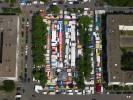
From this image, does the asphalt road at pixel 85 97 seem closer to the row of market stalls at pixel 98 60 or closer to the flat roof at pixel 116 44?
the row of market stalls at pixel 98 60

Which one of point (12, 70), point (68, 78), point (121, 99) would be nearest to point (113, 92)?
point (121, 99)

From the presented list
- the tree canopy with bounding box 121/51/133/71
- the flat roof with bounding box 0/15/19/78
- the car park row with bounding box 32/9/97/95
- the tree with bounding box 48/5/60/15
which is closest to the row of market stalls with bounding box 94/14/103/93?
the car park row with bounding box 32/9/97/95

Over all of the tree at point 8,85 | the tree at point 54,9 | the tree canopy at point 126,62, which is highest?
the tree at point 54,9

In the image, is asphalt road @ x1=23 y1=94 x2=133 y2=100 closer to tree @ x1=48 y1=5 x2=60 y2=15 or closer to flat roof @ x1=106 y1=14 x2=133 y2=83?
flat roof @ x1=106 y1=14 x2=133 y2=83

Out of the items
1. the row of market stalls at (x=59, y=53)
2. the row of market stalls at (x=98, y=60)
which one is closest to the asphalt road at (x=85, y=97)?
the row of market stalls at (x=59, y=53)

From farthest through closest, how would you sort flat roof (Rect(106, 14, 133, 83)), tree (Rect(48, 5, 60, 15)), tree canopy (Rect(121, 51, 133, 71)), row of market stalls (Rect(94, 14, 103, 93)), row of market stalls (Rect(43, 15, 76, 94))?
1. tree (Rect(48, 5, 60, 15))
2. tree canopy (Rect(121, 51, 133, 71))
3. row of market stalls (Rect(43, 15, 76, 94))
4. row of market stalls (Rect(94, 14, 103, 93))
5. flat roof (Rect(106, 14, 133, 83))

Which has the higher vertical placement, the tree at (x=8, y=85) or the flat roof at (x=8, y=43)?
the flat roof at (x=8, y=43)

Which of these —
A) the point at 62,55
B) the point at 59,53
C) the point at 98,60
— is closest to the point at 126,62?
the point at 98,60
